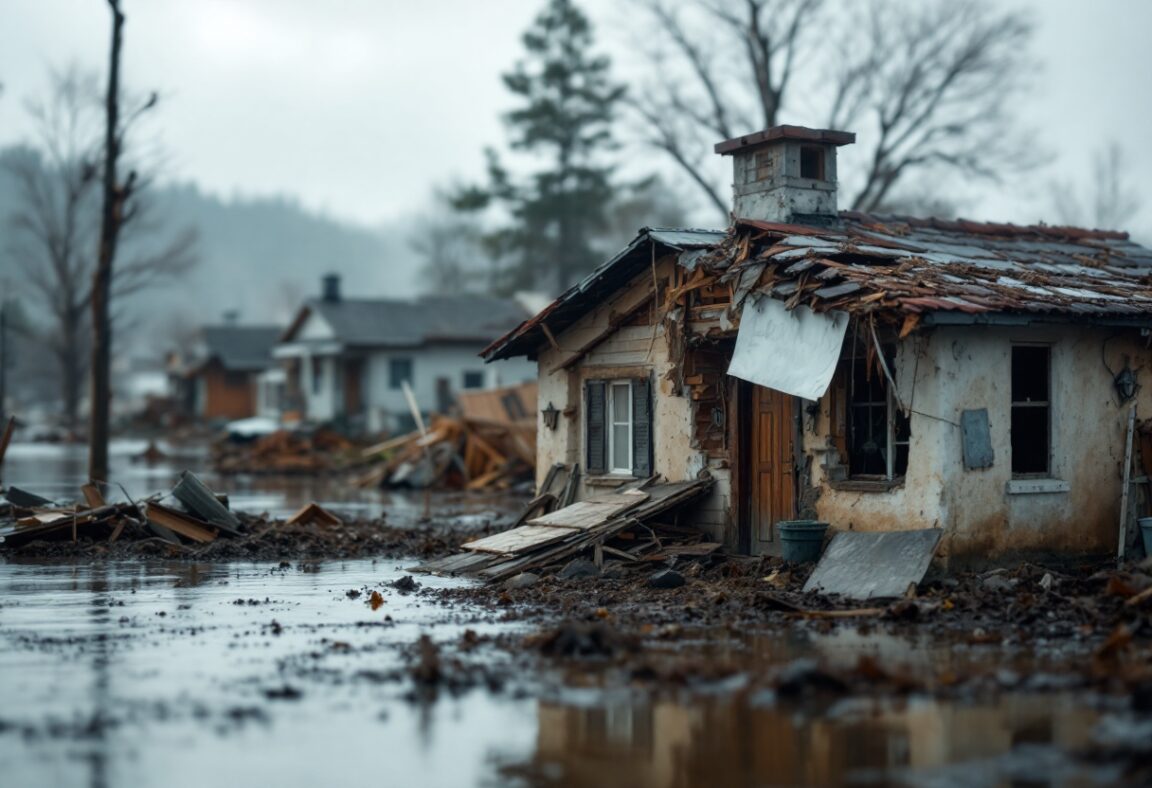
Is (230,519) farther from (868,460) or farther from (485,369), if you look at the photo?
(485,369)

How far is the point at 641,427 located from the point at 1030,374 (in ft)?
17.6

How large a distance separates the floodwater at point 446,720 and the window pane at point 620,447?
6753 millimetres

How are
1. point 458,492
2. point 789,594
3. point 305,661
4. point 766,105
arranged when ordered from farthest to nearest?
Result: point 766,105 < point 458,492 < point 789,594 < point 305,661

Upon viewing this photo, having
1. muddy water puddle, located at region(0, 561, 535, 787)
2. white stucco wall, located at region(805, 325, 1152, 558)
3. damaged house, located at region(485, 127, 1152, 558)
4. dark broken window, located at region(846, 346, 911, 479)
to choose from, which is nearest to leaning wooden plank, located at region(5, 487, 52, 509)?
muddy water puddle, located at region(0, 561, 535, 787)

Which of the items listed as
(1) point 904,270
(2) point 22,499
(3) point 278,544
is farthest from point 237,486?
(1) point 904,270

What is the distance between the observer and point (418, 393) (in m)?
52.3

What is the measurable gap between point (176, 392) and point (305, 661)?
73.1m

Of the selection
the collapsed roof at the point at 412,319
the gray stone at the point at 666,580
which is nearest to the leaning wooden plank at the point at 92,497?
the gray stone at the point at 666,580

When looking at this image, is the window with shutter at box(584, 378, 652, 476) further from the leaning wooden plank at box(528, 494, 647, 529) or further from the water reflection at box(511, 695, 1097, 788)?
the water reflection at box(511, 695, 1097, 788)

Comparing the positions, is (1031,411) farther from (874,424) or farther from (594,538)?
(594,538)

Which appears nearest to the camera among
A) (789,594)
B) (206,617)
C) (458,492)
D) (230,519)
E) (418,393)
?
(206,617)

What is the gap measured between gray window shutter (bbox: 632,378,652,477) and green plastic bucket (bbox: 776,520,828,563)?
3462 mm

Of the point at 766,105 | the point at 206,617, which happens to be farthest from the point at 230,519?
the point at 766,105

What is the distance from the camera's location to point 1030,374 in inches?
612
